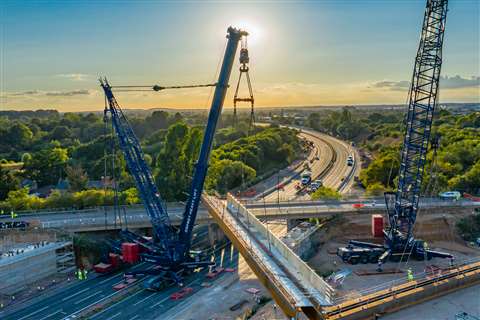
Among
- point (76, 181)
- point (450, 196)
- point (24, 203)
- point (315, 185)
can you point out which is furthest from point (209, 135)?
point (315, 185)

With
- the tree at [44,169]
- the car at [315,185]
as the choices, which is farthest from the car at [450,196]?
the tree at [44,169]

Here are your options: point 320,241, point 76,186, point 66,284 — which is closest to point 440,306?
point 320,241

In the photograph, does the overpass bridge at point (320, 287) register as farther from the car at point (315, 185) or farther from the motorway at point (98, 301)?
Result: the car at point (315, 185)

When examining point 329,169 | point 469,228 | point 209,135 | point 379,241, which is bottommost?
point 379,241

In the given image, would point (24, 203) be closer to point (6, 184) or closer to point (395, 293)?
point (6, 184)

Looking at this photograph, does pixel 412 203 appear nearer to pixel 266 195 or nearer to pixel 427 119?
pixel 427 119

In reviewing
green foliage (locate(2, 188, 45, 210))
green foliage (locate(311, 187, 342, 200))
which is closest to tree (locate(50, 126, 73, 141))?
green foliage (locate(2, 188, 45, 210))

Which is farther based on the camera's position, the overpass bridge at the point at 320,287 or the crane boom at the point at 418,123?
the crane boom at the point at 418,123

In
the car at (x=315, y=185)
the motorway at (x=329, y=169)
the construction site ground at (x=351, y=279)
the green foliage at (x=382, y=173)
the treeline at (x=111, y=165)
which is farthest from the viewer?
the car at (x=315, y=185)

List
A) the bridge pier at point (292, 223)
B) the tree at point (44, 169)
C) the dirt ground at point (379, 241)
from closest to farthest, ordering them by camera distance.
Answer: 1. the dirt ground at point (379, 241)
2. the bridge pier at point (292, 223)
3. the tree at point (44, 169)
